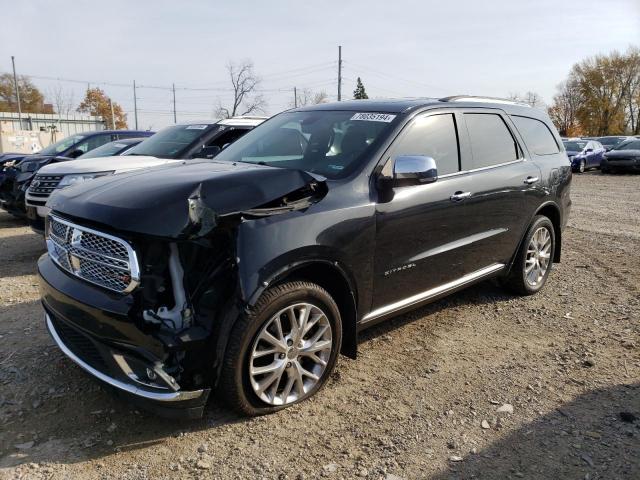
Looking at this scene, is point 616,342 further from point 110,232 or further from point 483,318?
point 110,232

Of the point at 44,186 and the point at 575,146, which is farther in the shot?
the point at 575,146

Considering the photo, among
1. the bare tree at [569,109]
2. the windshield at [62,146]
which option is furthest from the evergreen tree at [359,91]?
the windshield at [62,146]

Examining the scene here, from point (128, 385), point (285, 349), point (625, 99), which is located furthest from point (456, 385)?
point (625, 99)

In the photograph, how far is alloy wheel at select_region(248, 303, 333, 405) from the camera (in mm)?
2842

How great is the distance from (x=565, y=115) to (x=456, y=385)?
77.1 metres

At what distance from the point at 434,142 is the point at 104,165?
454 centimetres

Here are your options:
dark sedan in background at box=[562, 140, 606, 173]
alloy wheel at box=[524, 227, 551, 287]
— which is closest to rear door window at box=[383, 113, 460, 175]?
alloy wheel at box=[524, 227, 551, 287]

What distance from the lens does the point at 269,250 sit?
2.71m

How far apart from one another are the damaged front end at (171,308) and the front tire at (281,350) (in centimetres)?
11

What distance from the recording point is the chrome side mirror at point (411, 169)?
328 centimetres

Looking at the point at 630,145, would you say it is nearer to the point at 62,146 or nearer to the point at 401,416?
the point at 62,146

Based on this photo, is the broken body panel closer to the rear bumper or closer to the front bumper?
the front bumper

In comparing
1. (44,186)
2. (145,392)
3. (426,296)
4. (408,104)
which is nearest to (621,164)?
(408,104)

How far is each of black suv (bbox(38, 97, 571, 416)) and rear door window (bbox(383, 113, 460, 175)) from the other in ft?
0.04
